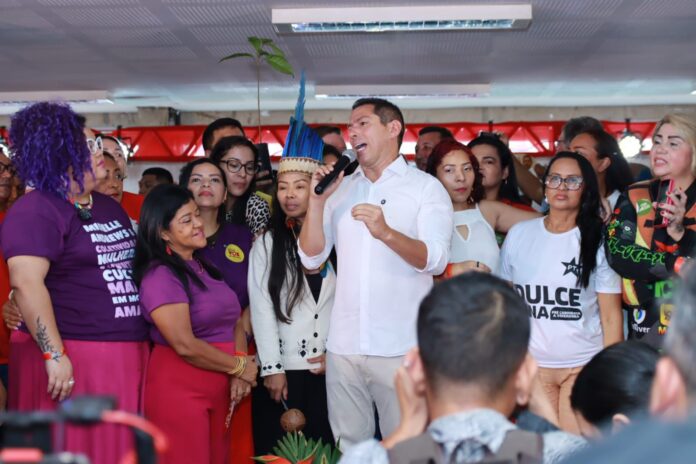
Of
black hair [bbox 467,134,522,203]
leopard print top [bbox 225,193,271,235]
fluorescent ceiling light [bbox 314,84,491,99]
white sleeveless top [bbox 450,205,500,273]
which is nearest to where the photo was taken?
white sleeveless top [bbox 450,205,500,273]

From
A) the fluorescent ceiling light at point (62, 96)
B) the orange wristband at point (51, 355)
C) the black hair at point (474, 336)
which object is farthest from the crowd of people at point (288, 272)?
the fluorescent ceiling light at point (62, 96)

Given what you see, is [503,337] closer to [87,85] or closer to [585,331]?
[585,331]

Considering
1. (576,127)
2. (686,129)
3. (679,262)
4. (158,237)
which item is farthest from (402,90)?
(679,262)

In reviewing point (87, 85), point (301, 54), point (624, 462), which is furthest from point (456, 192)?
point (87, 85)

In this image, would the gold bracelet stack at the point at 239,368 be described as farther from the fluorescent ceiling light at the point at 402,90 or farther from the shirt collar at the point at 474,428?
the fluorescent ceiling light at the point at 402,90

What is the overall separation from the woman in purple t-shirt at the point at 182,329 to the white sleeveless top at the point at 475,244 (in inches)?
37.8

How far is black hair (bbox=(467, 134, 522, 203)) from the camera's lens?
13.3 ft

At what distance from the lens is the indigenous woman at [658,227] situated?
2.85 metres

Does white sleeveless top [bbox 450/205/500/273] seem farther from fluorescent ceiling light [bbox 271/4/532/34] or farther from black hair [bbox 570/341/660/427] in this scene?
fluorescent ceiling light [bbox 271/4/532/34]

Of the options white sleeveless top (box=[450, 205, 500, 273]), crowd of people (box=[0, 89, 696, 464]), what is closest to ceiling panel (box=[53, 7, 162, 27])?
crowd of people (box=[0, 89, 696, 464])

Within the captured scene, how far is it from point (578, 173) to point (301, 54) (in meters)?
4.25

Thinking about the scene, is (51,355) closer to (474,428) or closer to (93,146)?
(93,146)

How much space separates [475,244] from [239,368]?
3.59 ft

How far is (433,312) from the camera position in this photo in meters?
1.34
